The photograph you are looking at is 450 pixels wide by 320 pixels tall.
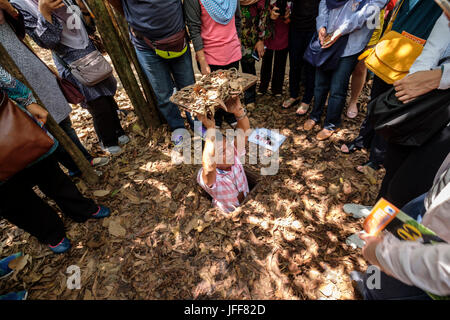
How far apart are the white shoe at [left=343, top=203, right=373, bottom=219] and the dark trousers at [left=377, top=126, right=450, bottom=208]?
1.98ft

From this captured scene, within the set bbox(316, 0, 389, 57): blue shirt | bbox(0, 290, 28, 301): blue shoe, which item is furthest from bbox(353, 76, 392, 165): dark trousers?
bbox(0, 290, 28, 301): blue shoe

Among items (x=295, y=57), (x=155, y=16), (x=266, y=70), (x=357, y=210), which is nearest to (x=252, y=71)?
(x=266, y=70)

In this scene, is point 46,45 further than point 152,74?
No

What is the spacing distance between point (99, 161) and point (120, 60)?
1.77 m

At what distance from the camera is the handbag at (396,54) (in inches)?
88.1

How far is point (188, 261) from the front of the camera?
97.0 inches

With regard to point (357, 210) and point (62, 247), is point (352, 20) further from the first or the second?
point (62, 247)

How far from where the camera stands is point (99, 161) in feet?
12.8

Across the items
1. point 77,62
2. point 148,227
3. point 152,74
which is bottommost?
point 148,227

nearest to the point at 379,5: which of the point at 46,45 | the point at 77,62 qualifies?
the point at 77,62

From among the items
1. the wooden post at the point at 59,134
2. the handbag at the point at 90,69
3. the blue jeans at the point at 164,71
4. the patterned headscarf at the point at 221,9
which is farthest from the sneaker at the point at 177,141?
the patterned headscarf at the point at 221,9

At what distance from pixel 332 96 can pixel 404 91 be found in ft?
6.07

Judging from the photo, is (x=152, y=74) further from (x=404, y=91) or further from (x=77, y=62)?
(x=404, y=91)

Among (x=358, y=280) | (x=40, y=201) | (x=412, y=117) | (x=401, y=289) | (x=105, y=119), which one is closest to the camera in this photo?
(x=401, y=289)
